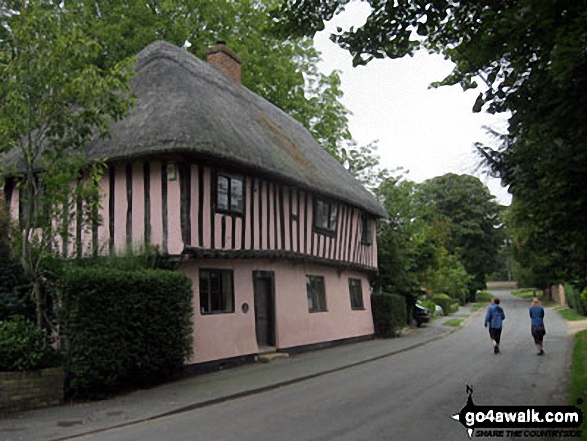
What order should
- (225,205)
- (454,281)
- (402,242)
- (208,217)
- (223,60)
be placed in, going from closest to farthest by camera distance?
(208,217)
(225,205)
(223,60)
(402,242)
(454,281)

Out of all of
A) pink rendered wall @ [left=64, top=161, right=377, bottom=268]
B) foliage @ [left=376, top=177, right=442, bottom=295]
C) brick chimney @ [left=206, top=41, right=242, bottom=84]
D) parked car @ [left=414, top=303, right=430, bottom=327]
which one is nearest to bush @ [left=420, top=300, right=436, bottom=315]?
parked car @ [left=414, top=303, right=430, bottom=327]

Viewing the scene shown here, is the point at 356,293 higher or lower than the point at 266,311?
higher

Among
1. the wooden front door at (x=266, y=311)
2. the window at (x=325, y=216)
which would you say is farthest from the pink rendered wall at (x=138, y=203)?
the window at (x=325, y=216)

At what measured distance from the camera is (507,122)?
8.09 meters

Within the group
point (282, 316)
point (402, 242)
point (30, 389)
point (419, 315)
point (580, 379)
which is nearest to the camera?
point (30, 389)

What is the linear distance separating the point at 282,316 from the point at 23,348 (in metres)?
8.23

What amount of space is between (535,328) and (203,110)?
426 inches

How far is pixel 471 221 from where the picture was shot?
2228 inches

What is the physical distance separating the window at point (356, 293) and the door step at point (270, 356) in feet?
21.2

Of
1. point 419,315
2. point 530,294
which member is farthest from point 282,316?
point 530,294

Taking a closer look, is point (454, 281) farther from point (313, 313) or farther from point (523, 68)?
point (523, 68)

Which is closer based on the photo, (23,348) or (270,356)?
(23,348)

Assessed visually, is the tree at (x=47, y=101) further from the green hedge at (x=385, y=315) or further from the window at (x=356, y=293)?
the green hedge at (x=385, y=315)

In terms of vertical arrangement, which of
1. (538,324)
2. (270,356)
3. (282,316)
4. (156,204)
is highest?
(156,204)
